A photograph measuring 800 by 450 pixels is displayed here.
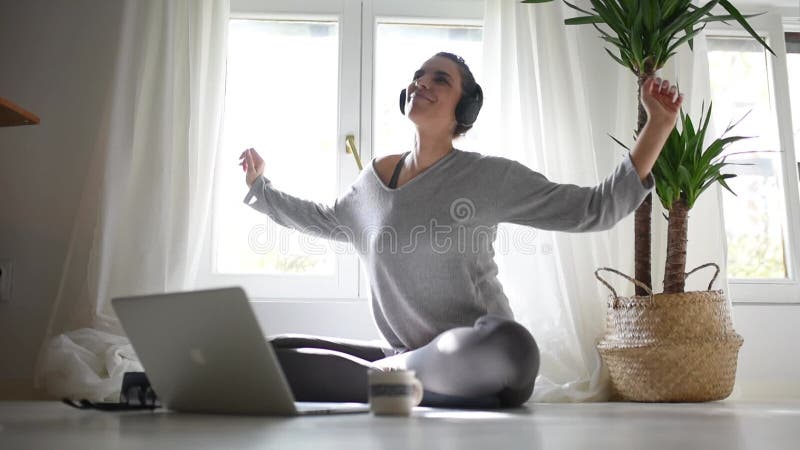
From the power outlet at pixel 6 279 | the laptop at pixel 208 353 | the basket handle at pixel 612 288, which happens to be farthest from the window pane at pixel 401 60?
the laptop at pixel 208 353

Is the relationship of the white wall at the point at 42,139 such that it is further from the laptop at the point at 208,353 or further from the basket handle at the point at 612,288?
the basket handle at the point at 612,288

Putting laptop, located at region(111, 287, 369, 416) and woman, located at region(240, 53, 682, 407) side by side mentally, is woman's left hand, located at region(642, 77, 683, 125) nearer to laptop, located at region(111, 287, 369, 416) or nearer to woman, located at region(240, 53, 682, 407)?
woman, located at region(240, 53, 682, 407)

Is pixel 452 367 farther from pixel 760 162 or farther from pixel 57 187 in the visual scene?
pixel 760 162

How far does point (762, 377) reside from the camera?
274 centimetres

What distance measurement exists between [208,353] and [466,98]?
121 centimetres

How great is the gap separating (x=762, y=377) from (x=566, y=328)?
842mm

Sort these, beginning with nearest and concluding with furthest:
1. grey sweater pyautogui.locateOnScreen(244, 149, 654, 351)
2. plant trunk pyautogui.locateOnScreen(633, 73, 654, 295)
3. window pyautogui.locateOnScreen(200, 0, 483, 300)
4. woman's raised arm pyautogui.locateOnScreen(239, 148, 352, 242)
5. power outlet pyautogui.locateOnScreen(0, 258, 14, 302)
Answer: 1. grey sweater pyautogui.locateOnScreen(244, 149, 654, 351)
2. woman's raised arm pyautogui.locateOnScreen(239, 148, 352, 242)
3. plant trunk pyautogui.locateOnScreen(633, 73, 654, 295)
4. power outlet pyautogui.locateOnScreen(0, 258, 14, 302)
5. window pyautogui.locateOnScreen(200, 0, 483, 300)

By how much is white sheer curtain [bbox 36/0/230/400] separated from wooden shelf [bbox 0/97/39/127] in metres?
0.31

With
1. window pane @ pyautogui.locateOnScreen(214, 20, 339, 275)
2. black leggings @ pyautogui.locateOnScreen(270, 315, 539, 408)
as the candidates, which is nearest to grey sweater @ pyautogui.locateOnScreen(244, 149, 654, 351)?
black leggings @ pyautogui.locateOnScreen(270, 315, 539, 408)

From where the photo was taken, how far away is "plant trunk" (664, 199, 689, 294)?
7.39ft

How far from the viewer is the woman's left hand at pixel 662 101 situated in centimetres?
175

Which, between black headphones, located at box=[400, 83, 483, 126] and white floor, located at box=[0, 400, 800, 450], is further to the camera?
black headphones, located at box=[400, 83, 483, 126]

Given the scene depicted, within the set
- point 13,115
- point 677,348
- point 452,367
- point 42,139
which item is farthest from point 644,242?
point 42,139

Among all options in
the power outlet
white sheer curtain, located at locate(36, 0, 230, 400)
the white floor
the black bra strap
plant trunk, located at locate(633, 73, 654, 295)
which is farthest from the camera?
the power outlet
